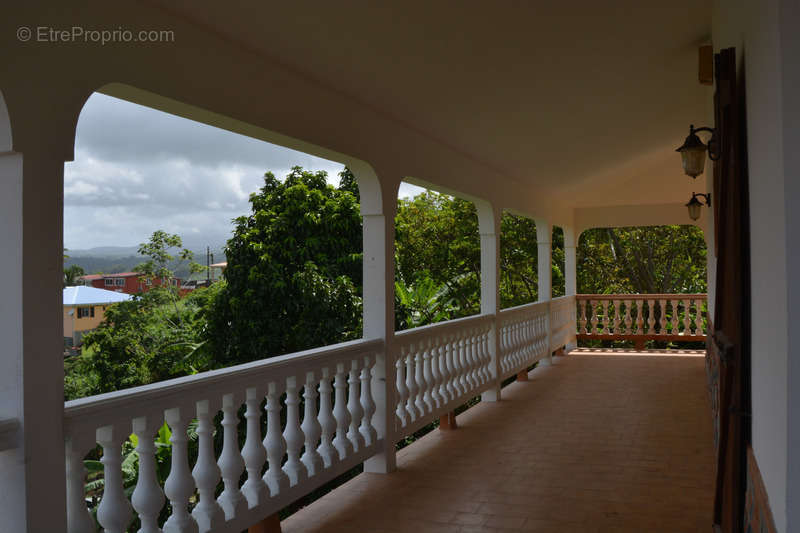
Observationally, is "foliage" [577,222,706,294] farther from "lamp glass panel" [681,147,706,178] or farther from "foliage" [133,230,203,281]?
"foliage" [133,230,203,281]

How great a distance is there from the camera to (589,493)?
456cm

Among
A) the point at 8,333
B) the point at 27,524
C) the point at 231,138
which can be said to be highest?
the point at 231,138

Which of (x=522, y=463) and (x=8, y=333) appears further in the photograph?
(x=522, y=463)

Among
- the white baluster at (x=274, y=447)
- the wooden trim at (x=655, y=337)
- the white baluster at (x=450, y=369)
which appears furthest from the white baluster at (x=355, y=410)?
the wooden trim at (x=655, y=337)

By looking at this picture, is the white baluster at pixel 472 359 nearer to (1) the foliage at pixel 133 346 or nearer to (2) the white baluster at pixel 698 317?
(2) the white baluster at pixel 698 317

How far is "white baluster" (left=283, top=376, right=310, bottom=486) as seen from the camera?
4008 mm

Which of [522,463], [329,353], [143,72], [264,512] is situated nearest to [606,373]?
[522,463]

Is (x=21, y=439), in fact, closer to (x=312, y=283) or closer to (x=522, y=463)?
(x=522, y=463)

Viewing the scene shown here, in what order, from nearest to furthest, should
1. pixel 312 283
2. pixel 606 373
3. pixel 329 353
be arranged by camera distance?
pixel 329 353
pixel 606 373
pixel 312 283

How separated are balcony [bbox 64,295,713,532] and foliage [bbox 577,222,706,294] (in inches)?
492

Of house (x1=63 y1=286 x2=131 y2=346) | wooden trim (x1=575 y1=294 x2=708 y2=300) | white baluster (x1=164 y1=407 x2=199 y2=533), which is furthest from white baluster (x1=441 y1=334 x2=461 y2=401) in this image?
house (x1=63 y1=286 x2=131 y2=346)

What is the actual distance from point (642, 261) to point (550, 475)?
54.1 ft

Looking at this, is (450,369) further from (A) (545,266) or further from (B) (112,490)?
(A) (545,266)

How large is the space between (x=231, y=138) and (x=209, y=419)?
67.0 m
